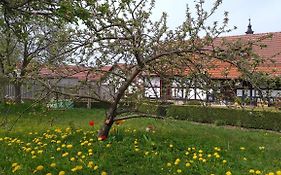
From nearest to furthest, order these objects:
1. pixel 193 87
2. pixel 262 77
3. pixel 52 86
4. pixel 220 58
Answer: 1. pixel 262 77
2. pixel 220 58
3. pixel 193 87
4. pixel 52 86

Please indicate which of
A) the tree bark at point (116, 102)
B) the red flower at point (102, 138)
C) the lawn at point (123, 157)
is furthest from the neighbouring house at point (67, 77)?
the red flower at point (102, 138)

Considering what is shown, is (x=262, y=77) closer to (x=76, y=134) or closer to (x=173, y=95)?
(x=173, y=95)

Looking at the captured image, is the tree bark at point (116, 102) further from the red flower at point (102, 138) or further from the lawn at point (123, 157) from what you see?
the lawn at point (123, 157)

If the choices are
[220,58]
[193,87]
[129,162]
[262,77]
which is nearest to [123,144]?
[129,162]

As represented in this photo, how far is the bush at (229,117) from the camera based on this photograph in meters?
13.1

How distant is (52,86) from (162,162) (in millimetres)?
2097

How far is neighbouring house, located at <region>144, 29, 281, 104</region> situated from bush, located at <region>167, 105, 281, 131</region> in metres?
7.21

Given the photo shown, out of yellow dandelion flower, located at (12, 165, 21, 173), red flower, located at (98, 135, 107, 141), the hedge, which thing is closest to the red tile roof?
red flower, located at (98, 135, 107, 141)

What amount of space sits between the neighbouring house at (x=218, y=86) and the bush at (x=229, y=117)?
721cm

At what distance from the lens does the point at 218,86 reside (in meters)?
4.90

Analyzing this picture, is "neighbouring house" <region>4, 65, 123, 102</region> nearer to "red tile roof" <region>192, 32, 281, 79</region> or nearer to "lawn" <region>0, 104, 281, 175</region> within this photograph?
"lawn" <region>0, 104, 281, 175</region>

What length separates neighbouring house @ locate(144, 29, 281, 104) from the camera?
4.39 m

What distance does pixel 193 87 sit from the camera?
5172 mm

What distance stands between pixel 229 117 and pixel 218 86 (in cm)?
1010
